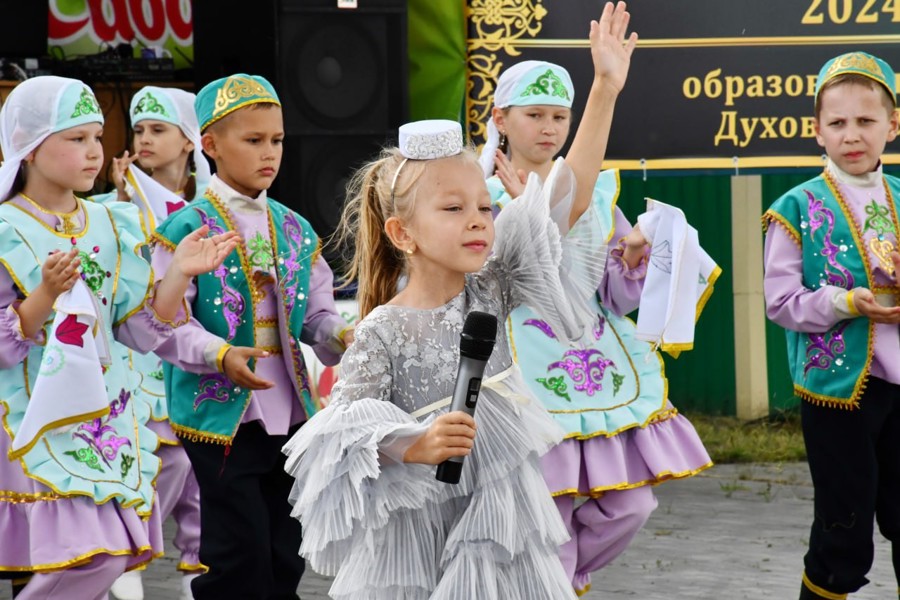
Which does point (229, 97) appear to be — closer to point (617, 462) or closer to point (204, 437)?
point (204, 437)

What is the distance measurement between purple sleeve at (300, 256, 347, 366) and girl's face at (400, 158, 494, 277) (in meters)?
1.37

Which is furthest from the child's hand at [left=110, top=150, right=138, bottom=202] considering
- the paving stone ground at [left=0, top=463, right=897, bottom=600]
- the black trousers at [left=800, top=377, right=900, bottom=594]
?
the black trousers at [left=800, top=377, right=900, bottom=594]

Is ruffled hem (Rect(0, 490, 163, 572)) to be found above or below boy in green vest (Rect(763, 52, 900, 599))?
below

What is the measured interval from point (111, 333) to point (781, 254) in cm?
210

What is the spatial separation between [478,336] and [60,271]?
5.42 ft

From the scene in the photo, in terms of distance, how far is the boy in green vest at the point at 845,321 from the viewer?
4.91 metres

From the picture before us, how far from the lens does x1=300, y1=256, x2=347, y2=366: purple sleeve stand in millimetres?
4863

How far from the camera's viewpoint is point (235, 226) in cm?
482

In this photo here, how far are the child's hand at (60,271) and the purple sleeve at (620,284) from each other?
167 cm

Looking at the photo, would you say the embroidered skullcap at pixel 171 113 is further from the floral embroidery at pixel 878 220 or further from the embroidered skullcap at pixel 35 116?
the floral embroidery at pixel 878 220

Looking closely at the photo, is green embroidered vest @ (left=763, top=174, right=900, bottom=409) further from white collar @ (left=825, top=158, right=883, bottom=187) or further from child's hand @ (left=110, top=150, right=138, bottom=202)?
child's hand @ (left=110, top=150, right=138, bottom=202)

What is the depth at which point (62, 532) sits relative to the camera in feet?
14.6

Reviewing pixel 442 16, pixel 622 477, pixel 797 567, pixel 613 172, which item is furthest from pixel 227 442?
pixel 442 16

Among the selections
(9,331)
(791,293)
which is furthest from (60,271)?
(791,293)
